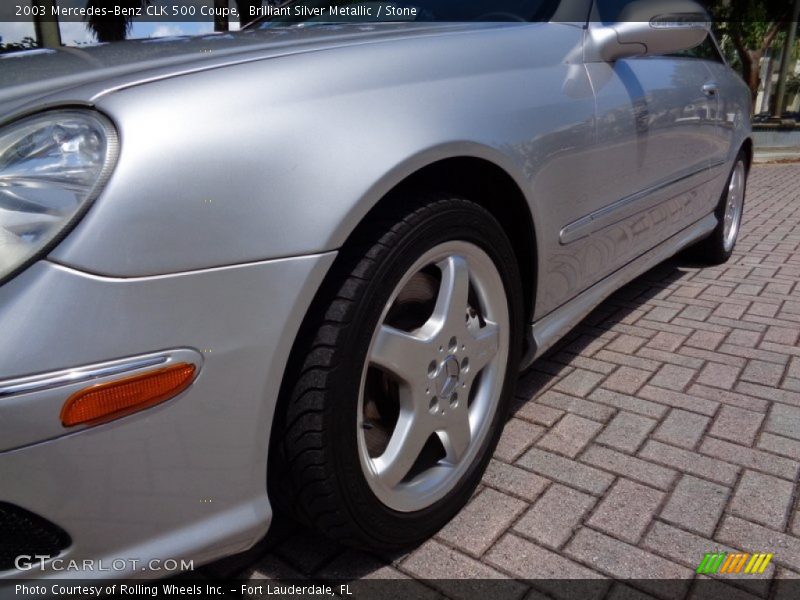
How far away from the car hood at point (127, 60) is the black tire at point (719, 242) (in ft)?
9.34

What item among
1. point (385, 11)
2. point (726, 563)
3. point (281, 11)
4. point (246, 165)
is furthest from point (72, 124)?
point (281, 11)

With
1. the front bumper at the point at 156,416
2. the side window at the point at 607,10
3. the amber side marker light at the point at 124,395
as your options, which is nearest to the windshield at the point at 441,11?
the side window at the point at 607,10

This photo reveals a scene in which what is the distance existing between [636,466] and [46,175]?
1715 millimetres

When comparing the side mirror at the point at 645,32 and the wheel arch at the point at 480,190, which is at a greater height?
the side mirror at the point at 645,32

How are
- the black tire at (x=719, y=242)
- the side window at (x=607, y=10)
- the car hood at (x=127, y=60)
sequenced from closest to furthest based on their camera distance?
the car hood at (x=127, y=60) → the side window at (x=607, y=10) → the black tire at (x=719, y=242)

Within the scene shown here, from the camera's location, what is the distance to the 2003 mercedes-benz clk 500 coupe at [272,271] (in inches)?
38.6

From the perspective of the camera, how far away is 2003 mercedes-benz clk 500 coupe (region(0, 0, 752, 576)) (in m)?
0.98

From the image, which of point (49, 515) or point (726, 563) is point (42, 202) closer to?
point (49, 515)

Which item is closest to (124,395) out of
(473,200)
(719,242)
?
(473,200)

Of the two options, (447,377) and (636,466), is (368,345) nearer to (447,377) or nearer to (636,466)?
(447,377)

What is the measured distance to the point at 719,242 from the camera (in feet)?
13.4

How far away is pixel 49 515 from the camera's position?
990 millimetres

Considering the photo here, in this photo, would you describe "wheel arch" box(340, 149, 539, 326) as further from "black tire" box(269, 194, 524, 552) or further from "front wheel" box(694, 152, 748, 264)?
"front wheel" box(694, 152, 748, 264)

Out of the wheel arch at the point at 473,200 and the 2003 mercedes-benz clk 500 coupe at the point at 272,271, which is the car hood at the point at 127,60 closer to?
the 2003 mercedes-benz clk 500 coupe at the point at 272,271
